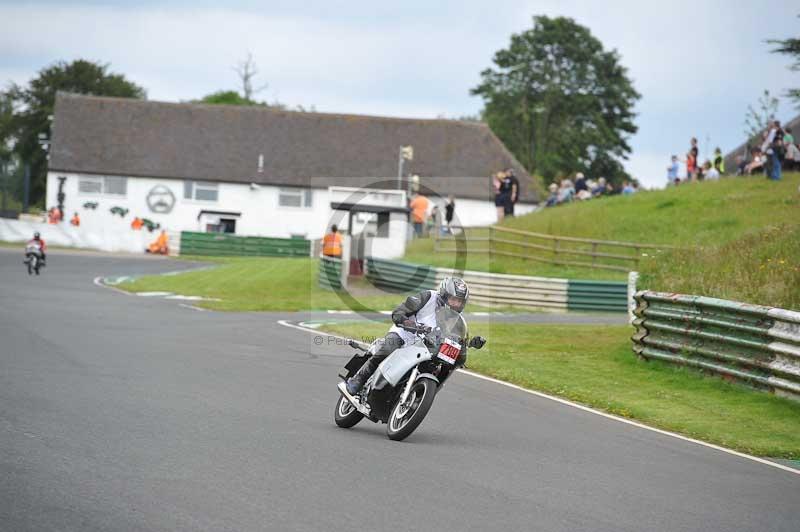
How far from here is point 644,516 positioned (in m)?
8.15

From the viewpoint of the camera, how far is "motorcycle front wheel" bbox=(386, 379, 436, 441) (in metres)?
10.7

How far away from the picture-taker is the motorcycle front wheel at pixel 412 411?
10.7 metres

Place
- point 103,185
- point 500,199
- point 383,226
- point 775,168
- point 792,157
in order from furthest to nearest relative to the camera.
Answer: point 103,185
point 500,199
point 792,157
point 775,168
point 383,226

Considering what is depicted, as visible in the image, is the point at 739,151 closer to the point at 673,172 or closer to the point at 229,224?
the point at 673,172

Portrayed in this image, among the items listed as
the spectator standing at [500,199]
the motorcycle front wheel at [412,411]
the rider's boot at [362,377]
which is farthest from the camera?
the spectator standing at [500,199]

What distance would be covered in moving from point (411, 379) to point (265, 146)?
206ft

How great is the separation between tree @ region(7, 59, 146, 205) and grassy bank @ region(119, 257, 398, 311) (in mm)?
43719

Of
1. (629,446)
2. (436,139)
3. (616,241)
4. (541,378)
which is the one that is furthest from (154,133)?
(629,446)

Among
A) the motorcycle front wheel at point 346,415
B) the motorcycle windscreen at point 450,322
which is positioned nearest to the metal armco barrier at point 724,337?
the motorcycle windscreen at point 450,322

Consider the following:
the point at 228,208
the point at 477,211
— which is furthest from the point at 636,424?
the point at 228,208

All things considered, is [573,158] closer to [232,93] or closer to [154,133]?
[154,133]

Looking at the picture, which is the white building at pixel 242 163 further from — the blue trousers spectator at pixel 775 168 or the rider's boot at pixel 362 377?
the rider's boot at pixel 362 377

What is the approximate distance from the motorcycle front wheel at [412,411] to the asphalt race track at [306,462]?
0.53 feet

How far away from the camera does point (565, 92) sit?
7888 cm
